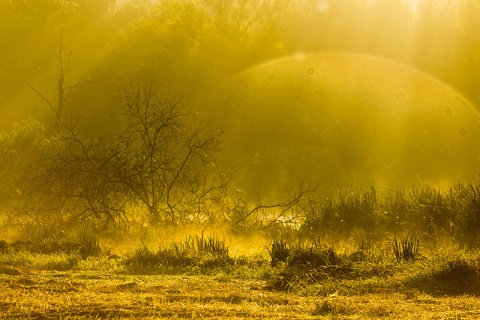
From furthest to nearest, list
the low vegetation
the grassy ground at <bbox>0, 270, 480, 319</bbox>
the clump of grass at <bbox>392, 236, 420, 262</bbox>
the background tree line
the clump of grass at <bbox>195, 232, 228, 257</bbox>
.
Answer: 1. the background tree line
2. the clump of grass at <bbox>195, 232, 228, 257</bbox>
3. the clump of grass at <bbox>392, 236, 420, 262</bbox>
4. the low vegetation
5. the grassy ground at <bbox>0, 270, 480, 319</bbox>

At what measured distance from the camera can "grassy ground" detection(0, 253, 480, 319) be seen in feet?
24.7

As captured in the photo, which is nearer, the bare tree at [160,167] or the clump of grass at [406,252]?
the clump of grass at [406,252]

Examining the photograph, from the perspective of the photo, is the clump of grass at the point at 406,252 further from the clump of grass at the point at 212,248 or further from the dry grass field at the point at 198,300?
the clump of grass at the point at 212,248

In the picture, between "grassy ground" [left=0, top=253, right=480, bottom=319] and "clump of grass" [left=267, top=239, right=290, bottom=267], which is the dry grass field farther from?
"clump of grass" [left=267, top=239, right=290, bottom=267]

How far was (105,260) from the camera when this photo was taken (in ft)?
42.2

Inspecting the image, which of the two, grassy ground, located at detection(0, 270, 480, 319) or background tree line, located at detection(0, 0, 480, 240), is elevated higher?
background tree line, located at detection(0, 0, 480, 240)

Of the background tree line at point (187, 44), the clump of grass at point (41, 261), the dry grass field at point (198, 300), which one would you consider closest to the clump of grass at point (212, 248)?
the clump of grass at point (41, 261)

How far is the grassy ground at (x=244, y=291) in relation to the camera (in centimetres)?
753

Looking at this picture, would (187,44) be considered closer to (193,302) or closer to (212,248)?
(212,248)

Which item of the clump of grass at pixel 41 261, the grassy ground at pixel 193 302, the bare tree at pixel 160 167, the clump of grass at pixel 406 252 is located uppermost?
the bare tree at pixel 160 167

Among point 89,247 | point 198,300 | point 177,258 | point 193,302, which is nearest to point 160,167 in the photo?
point 89,247

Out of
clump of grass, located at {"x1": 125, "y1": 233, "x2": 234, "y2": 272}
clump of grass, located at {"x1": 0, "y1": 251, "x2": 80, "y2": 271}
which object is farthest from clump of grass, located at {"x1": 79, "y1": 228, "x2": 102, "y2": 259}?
clump of grass, located at {"x1": 125, "y1": 233, "x2": 234, "y2": 272}

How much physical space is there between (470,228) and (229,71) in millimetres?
29697

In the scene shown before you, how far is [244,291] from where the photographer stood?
9.55 meters
